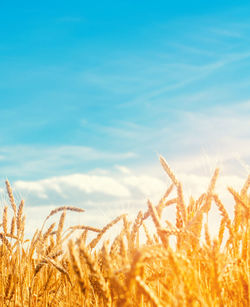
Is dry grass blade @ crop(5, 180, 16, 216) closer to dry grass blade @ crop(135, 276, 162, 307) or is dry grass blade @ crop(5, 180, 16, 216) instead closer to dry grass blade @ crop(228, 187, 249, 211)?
dry grass blade @ crop(228, 187, 249, 211)

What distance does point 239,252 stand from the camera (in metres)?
2.38

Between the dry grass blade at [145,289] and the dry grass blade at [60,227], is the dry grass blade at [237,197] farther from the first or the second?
the dry grass blade at [60,227]

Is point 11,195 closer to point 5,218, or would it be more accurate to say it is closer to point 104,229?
point 5,218

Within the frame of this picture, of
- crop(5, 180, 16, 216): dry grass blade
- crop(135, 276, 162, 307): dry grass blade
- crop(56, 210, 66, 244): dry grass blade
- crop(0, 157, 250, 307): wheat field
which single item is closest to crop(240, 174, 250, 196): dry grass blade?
crop(0, 157, 250, 307): wheat field

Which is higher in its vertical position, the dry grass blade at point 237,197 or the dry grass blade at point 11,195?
the dry grass blade at point 11,195

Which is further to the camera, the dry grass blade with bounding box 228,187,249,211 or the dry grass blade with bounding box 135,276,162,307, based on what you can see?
the dry grass blade with bounding box 228,187,249,211

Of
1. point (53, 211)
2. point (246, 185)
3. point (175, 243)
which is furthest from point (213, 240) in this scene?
point (53, 211)

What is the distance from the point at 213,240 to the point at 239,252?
79 centimetres

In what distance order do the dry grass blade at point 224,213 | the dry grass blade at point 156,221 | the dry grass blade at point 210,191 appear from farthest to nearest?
the dry grass blade at point 224,213, the dry grass blade at point 210,191, the dry grass blade at point 156,221

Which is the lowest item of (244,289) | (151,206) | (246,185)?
(244,289)

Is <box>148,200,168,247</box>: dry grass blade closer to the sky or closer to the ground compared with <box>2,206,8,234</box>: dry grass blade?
closer to the ground

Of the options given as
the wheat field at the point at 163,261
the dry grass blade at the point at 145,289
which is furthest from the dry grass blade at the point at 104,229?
the dry grass blade at the point at 145,289

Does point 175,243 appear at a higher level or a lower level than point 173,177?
lower

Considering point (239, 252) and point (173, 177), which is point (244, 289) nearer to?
point (239, 252)
